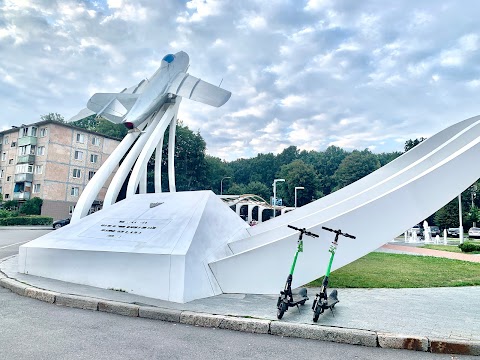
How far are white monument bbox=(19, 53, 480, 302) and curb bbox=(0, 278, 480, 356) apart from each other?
3.13 ft

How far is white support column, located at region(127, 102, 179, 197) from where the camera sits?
17.1m

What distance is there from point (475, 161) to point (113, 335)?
7291 millimetres

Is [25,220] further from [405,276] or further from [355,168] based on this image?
[355,168]

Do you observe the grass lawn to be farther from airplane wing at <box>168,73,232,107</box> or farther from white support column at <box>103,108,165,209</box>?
airplane wing at <box>168,73,232,107</box>

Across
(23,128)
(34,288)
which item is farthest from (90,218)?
(23,128)

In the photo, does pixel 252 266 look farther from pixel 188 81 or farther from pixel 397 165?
pixel 188 81

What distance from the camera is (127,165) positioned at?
16.9m

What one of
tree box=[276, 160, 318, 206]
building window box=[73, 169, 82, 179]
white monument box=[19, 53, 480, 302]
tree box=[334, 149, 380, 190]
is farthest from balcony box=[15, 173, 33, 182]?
tree box=[334, 149, 380, 190]

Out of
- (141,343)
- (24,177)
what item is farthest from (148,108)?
(24,177)

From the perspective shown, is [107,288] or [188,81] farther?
[188,81]

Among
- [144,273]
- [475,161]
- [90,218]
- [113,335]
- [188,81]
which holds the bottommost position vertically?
[113,335]

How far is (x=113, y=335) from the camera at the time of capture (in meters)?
5.19

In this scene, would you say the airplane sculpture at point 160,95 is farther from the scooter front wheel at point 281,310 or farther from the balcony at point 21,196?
the balcony at point 21,196

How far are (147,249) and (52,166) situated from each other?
43762 mm
